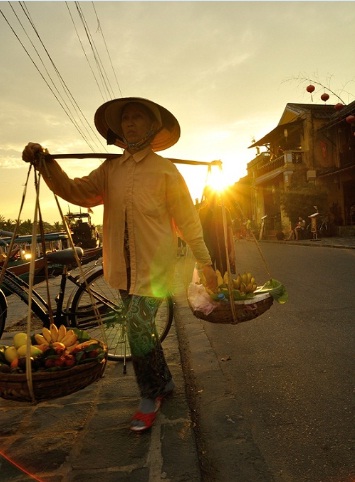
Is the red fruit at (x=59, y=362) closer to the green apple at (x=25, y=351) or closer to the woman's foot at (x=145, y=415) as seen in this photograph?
the green apple at (x=25, y=351)

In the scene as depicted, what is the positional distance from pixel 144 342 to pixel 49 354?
0.69m

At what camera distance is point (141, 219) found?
270cm

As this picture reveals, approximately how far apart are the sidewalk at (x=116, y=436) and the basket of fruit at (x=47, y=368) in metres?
0.43

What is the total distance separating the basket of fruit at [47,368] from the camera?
6.81 ft

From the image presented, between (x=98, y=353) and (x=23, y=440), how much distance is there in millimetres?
783

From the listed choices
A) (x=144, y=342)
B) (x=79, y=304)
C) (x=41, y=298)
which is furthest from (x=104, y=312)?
(x=144, y=342)

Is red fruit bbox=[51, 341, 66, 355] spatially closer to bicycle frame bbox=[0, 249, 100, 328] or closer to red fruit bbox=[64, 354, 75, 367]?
red fruit bbox=[64, 354, 75, 367]

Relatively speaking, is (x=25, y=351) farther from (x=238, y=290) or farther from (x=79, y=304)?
(x=79, y=304)

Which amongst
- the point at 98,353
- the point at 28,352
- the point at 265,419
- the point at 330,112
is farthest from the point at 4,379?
the point at 330,112

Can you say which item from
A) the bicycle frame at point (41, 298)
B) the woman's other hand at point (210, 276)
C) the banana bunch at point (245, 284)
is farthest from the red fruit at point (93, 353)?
the bicycle frame at point (41, 298)

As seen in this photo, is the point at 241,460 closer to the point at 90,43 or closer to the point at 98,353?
the point at 98,353

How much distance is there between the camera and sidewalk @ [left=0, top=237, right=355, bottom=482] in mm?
2146

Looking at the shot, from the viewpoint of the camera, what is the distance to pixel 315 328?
4.88 meters

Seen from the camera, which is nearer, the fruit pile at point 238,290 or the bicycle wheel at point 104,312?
the fruit pile at point 238,290
